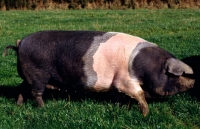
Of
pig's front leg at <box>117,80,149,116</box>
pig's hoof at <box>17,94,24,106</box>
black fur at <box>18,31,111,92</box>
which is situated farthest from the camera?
pig's hoof at <box>17,94,24,106</box>

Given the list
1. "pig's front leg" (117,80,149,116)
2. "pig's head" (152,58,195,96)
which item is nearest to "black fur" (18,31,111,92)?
"pig's front leg" (117,80,149,116)

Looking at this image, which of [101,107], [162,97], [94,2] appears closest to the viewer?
[101,107]

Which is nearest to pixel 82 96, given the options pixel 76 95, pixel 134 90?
pixel 76 95

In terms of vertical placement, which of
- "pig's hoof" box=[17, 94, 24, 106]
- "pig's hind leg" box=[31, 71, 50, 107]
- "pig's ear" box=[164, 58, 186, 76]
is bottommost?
"pig's hoof" box=[17, 94, 24, 106]

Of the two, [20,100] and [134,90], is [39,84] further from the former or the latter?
[134,90]

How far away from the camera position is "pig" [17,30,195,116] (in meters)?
6.16

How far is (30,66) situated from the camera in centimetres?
648

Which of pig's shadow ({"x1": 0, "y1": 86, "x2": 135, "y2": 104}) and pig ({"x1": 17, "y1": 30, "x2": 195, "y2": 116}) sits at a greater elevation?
pig ({"x1": 17, "y1": 30, "x2": 195, "y2": 116})

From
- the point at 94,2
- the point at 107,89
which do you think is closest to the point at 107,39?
the point at 107,89

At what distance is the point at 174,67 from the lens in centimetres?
616

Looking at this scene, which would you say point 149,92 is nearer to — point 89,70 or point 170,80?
point 170,80

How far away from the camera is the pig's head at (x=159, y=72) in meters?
6.17

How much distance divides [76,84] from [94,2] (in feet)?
87.2

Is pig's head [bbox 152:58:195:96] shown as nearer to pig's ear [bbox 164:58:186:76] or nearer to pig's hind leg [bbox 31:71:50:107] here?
pig's ear [bbox 164:58:186:76]
